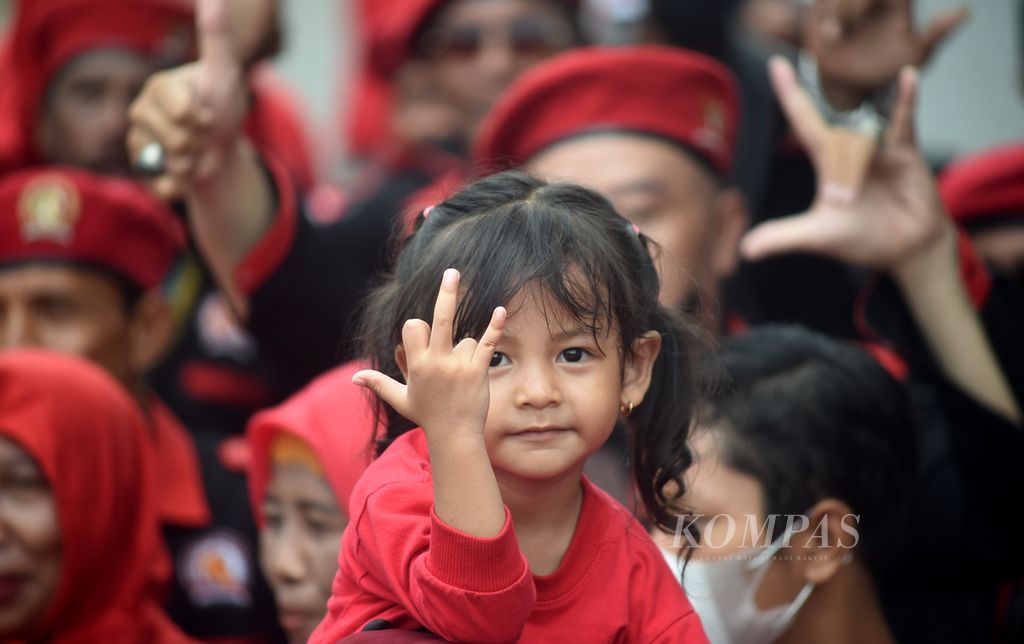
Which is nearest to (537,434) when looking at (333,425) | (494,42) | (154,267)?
(333,425)

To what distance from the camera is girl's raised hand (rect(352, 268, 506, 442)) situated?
1765mm

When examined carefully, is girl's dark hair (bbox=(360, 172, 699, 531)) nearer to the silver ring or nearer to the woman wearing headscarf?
the woman wearing headscarf

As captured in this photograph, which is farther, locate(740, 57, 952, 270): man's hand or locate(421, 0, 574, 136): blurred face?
locate(421, 0, 574, 136): blurred face

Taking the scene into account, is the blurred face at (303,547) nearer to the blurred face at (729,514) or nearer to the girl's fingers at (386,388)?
the blurred face at (729,514)

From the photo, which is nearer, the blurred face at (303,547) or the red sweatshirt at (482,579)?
the red sweatshirt at (482,579)

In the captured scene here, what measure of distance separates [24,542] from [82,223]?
117 centimetres

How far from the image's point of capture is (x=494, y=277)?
6.26 ft

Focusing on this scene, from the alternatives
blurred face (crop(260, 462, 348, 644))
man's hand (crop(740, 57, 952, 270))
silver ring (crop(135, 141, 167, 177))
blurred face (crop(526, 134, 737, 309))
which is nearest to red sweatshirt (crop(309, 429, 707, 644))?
blurred face (crop(260, 462, 348, 644))

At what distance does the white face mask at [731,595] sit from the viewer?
249cm

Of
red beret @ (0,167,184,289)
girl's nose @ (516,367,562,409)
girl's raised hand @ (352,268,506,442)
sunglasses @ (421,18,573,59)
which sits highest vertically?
girl's raised hand @ (352,268,506,442)

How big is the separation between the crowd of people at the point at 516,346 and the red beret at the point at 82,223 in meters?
0.01

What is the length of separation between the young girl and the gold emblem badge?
2.07 m

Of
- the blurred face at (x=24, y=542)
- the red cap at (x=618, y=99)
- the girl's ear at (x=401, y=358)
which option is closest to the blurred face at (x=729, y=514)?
the girl's ear at (x=401, y=358)

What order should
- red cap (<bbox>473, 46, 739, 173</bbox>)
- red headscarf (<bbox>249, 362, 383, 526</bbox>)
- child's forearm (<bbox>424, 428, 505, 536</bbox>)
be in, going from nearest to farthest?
child's forearm (<bbox>424, 428, 505, 536</bbox>)
red headscarf (<bbox>249, 362, 383, 526</bbox>)
red cap (<bbox>473, 46, 739, 173</bbox>)
